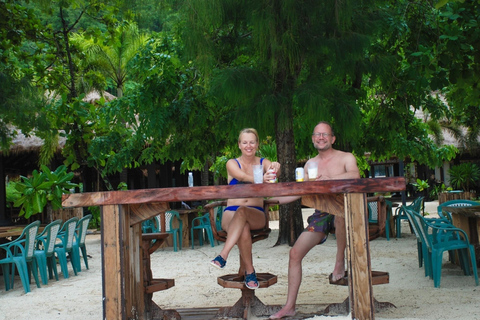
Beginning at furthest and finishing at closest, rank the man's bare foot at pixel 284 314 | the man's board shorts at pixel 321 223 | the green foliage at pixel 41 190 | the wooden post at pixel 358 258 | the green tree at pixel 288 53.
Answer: the green foliage at pixel 41 190 < the green tree at pixel 288 53 < the man's board shorts at pixel 321 223 < the man's bare foot at pixel 284 314 < the wooden post at pixel 358 258

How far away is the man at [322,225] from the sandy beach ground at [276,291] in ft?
1.00

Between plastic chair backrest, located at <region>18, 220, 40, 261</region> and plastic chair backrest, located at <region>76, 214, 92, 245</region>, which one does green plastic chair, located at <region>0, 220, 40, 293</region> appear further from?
plastic chair backrest, located at <region>76, 214, 92, 245</region>

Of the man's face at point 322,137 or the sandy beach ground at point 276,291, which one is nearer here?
the man's face at point 322,137

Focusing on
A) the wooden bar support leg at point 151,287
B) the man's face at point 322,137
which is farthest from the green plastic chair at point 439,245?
the wooden bar support leg at point 151,287

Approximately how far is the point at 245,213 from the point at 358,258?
83 cm

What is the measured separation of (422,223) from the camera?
14.6 ft

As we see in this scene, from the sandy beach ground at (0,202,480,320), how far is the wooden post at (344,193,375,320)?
393 mm

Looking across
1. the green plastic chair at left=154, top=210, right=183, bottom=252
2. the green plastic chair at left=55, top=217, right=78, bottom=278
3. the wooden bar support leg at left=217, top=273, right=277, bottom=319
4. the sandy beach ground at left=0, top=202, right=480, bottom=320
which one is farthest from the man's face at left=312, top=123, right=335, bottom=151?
the green plastic chair at left=154, top=210, right=183, bottom=252

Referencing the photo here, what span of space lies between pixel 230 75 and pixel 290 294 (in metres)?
2.88

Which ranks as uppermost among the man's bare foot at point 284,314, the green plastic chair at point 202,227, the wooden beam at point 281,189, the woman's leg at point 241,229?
the wooden beam at point 281,189

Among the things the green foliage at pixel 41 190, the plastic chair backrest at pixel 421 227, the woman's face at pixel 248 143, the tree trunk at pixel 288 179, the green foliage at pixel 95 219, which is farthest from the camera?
the green foliage at pixel 95 219

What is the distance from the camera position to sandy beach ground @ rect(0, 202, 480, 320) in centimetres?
370

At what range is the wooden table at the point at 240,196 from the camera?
277cm

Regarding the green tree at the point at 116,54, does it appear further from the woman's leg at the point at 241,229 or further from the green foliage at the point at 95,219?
the woman's leg at the point at 241,229
